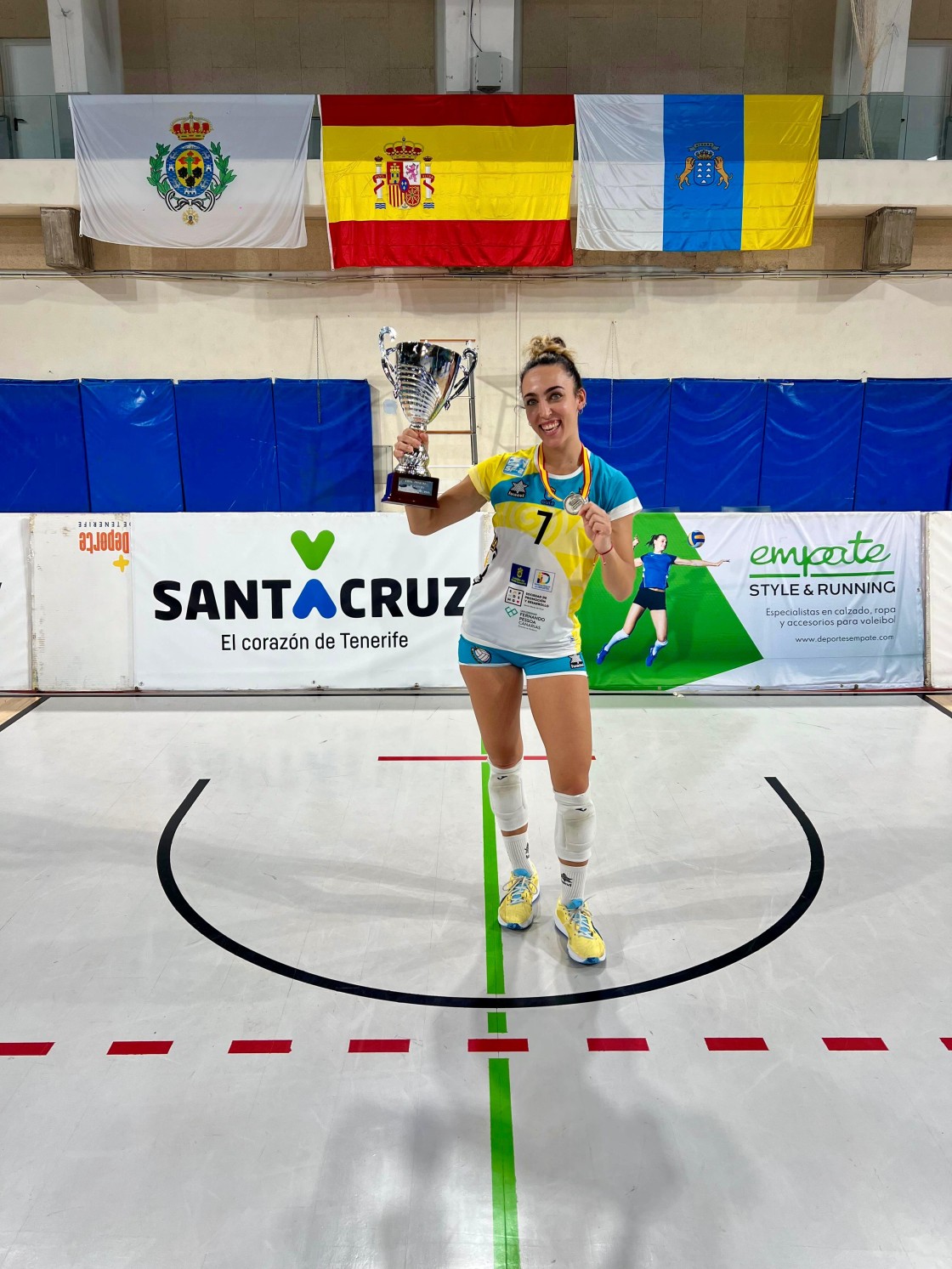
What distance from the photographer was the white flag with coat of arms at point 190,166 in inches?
415

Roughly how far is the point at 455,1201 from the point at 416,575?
205 inches

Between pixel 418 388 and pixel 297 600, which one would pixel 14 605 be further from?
pixel 418 388

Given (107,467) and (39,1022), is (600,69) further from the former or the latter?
(39,1022)

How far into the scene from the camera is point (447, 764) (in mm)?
5812

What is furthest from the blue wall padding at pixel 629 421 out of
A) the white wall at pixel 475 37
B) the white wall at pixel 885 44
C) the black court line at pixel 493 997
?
the black court line at pixel 493 997

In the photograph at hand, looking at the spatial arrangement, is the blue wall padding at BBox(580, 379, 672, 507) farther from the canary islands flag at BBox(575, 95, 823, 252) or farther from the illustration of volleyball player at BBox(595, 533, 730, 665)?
the illustration of volleyball player at BBox(595, 533, 730, 665)

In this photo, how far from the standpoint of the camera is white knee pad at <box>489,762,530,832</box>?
3826mm

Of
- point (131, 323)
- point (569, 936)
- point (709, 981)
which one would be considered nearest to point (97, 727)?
point (569, 936)

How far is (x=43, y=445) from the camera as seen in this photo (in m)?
12.5

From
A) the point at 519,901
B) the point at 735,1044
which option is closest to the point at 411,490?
the point at 519,901

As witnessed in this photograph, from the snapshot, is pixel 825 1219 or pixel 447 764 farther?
pixel 447 764

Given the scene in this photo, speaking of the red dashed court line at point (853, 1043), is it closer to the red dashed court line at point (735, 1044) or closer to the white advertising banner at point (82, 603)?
the red dashed court line at point (735, 1044)

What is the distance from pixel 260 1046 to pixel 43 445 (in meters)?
11.8

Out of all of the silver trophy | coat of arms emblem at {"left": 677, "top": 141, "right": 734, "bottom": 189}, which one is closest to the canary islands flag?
coat of arms emblem at {"left": 677, "top": 141, "right": 734, "bottom": 189}
